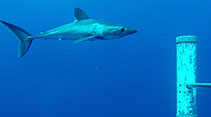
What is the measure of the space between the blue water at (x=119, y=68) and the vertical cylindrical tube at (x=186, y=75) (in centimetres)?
985

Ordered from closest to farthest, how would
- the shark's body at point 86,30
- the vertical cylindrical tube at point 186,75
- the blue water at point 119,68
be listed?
1. the vertical cylindrical tube at point 186,75
2. the shark's body at point 86,30
3. the blue water at point 119,68

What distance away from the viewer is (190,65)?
1.55 metres

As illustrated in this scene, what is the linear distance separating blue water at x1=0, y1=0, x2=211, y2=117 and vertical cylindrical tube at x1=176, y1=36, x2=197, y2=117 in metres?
9.85

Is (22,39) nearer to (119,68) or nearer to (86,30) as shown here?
(86,30)

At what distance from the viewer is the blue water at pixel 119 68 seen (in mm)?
11547

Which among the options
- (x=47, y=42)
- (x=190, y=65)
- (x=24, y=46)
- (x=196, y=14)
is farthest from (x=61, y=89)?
(x=190, y=65)

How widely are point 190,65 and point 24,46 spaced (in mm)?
3955

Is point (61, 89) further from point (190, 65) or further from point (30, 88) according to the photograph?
point (190, 65)

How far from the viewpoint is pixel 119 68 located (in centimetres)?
1223

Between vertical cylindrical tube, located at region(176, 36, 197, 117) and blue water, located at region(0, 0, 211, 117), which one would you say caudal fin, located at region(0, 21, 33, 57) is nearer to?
vertical cylindrical tube, located at region(176, 36, 197, 117)

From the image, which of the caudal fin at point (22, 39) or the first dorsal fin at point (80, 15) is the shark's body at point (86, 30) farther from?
the caudal fin at point (22, 39)

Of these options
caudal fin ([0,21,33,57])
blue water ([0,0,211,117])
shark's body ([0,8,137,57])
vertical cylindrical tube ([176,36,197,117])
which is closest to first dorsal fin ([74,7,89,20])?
shark's body ([0,8,137,57])

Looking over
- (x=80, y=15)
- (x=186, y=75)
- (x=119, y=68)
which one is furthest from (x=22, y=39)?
(x=119, y=68)

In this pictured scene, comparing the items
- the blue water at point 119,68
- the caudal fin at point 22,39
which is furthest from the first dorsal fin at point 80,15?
the blue water at point 119,68
